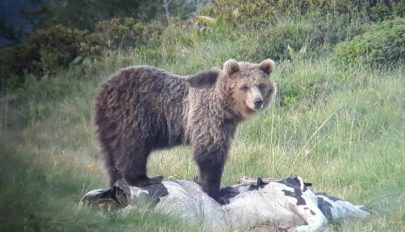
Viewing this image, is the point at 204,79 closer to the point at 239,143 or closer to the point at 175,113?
the point at 175,113

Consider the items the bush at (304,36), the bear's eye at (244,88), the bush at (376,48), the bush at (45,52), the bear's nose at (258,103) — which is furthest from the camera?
the bush at (304,36)

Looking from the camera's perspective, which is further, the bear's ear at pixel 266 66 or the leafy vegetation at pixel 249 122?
the bear's ear at pixel 266 66

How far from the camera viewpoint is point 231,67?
8.32 meters

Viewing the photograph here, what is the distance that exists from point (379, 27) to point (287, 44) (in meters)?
1.64

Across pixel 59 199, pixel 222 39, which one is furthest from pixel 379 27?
pixel 59 199

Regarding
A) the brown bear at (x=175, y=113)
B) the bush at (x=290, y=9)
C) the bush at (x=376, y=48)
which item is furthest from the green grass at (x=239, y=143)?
the bush at (x=290, y=9)

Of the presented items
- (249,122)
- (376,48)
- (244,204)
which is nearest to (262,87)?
(244,204)

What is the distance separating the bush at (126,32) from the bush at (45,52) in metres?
0.30

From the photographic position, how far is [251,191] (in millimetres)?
7965

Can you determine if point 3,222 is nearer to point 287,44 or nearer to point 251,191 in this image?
point 251,191

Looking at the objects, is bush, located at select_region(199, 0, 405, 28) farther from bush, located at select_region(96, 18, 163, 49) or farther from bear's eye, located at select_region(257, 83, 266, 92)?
bear's eye, located at select_region(257, 83, 266, 92)

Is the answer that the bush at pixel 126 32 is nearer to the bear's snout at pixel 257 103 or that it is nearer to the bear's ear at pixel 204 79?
the bear's ear at pixel 204 79

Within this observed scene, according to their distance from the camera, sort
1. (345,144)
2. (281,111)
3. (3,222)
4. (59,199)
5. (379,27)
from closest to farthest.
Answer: (3,222) → (59,199) → (345,144) → (281,111) → (379,27)

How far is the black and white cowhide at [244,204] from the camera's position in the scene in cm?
714
